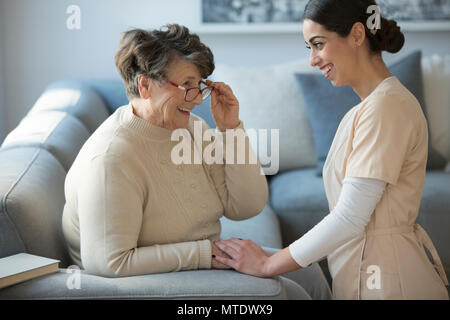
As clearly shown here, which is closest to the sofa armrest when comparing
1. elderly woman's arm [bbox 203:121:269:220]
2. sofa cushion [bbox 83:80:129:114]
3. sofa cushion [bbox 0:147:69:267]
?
sofa cushion [bbox 0:147:69:267]

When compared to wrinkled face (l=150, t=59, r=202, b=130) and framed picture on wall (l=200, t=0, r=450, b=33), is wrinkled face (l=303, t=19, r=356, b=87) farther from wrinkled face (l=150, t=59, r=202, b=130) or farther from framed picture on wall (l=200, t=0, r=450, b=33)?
framed picture on wall (l=200, t=0, r=450, b=33)

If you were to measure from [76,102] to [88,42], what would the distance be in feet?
2.16

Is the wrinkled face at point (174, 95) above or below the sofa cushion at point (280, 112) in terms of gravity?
above

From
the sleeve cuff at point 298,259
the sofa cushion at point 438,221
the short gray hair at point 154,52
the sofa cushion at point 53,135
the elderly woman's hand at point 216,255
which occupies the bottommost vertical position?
the sofa cushion at point 438,221

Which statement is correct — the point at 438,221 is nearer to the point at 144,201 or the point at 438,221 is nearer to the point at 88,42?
the point at 144,201

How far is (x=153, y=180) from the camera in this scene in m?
1.28

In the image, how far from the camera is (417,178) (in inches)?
45.9

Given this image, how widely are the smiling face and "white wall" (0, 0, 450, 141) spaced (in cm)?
163

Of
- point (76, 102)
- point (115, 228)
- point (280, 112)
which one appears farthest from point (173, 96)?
point (280, 112)

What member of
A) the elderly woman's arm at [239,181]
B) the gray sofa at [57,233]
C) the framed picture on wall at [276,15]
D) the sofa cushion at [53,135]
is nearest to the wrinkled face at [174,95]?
the elderly woman's arm at [239,181]

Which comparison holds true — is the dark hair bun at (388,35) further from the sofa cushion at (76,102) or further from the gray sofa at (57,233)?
the sofa cushion at (76,102)

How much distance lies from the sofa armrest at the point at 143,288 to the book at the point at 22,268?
0.02m

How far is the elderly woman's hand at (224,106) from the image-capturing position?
4.61ft

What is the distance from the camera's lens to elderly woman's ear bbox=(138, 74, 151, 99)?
4.24ft
